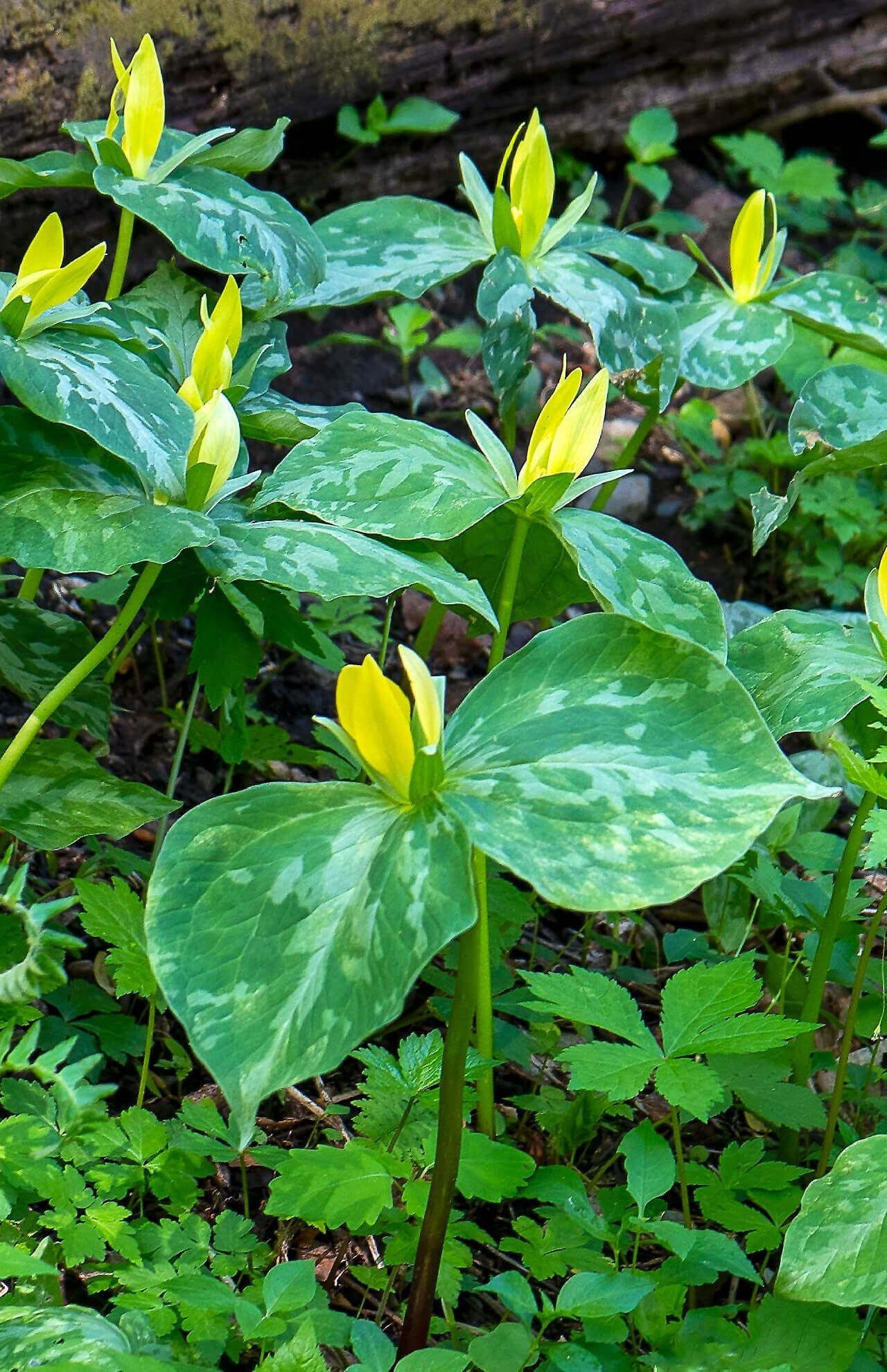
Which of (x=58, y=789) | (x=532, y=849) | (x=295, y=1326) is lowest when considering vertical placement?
(x=295, y=1326)

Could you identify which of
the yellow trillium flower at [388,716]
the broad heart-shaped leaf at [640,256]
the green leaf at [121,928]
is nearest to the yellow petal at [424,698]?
the yellow trillium flower at [388,716]

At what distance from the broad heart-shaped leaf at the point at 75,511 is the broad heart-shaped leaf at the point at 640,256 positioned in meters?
0.89

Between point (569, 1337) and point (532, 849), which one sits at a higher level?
point (532, 849)

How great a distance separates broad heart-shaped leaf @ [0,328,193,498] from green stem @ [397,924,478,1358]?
0.58m

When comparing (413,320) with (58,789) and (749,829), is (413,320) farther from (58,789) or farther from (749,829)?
(749,829)

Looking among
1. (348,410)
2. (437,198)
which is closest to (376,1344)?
(348,410)

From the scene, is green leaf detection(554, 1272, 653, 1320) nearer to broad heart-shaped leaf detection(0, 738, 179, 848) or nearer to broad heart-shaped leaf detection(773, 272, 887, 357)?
broad heart-shaped leaf detection(0, 738, 179, 848)

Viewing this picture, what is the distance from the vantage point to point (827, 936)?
1330mm

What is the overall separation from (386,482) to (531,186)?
27.7 inches

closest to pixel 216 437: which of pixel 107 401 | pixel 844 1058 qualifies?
pixel 107 401

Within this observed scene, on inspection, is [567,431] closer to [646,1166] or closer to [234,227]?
[234,227]

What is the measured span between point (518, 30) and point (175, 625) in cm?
159

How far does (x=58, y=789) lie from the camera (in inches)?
53.0

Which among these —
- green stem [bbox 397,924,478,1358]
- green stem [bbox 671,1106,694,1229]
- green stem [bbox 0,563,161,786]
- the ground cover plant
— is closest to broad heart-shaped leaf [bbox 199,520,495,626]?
the ground cover plant
